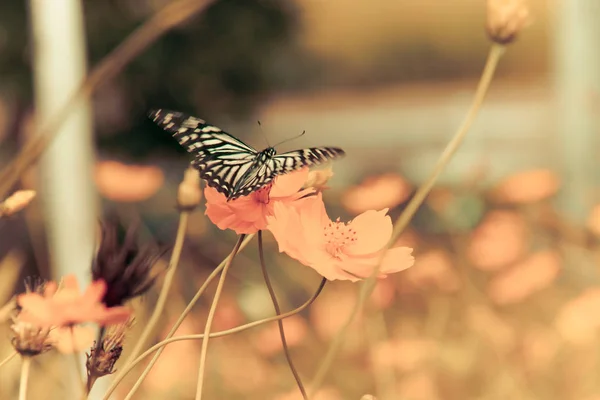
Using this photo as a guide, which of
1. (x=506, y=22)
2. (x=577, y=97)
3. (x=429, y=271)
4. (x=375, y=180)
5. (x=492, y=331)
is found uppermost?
(x=506, y=22)

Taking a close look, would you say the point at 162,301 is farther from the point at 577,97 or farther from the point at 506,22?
the point at 577,97

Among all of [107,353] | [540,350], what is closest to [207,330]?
[107,353]

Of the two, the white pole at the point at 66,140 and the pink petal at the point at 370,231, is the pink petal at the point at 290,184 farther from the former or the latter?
the white pole at the point at 66,140

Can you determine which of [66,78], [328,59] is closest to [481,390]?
[66,78]

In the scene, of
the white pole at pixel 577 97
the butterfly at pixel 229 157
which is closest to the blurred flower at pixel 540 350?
the butterfly at pixel 229 157

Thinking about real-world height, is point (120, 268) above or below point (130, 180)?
above

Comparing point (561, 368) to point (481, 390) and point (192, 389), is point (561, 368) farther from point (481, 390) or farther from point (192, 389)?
point (192, 389)
